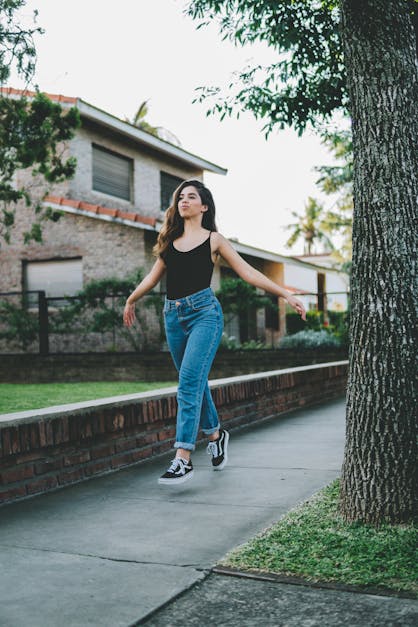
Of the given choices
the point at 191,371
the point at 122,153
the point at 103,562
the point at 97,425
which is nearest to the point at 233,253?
the point at 191,371

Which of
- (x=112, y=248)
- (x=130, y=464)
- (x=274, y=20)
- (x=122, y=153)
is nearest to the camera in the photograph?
(x=130, y=464)

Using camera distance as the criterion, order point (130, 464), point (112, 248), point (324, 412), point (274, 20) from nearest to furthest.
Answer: point (130, 464), point (274, 20), point (324, 412), point (112, 248)

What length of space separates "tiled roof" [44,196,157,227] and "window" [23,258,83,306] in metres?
1.65

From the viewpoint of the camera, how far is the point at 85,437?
16.1 ft

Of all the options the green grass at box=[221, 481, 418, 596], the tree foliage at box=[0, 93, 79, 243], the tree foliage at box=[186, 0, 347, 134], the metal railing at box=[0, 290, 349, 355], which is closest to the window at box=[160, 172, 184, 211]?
the metal railing at box=[0, 290, 349, 355]

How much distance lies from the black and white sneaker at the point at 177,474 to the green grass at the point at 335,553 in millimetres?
1034

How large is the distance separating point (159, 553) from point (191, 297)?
1872mm

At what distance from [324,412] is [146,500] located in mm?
4765

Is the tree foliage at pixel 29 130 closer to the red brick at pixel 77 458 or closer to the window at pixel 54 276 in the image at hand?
the window at pixel 54 276

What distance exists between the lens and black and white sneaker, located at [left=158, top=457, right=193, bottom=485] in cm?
451

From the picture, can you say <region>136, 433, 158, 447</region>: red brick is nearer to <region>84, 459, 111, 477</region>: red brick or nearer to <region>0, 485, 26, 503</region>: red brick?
<region>84, 459, 111, 477</region>: red brick

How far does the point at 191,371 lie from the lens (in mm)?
4574

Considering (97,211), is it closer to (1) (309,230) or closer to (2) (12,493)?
(2) (12,493)

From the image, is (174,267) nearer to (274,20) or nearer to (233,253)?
(233,253)
